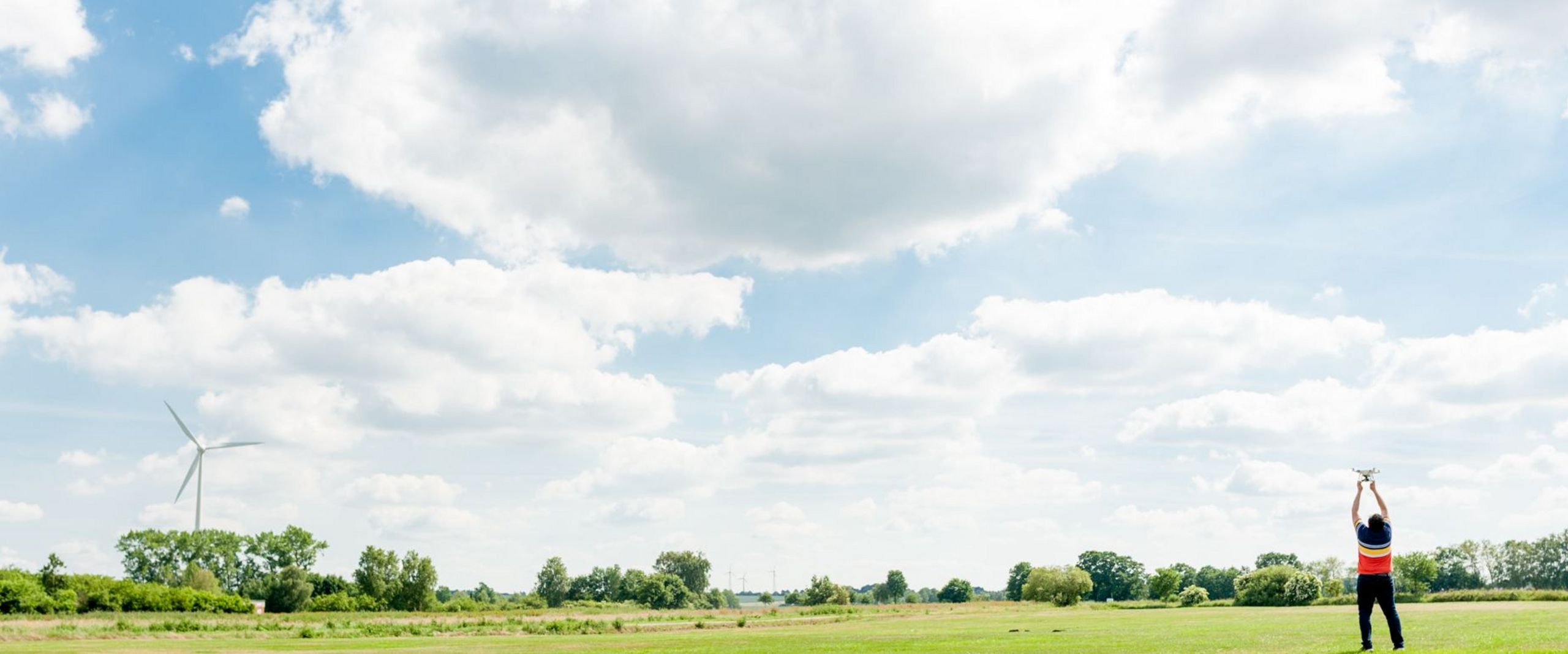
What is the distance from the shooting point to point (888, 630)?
55438 millimetres

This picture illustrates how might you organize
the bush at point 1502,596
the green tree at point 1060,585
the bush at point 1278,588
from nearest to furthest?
1. the bush at point 1502,596
2. the bush at point 1278,588
3. the green tree at point 1060,585

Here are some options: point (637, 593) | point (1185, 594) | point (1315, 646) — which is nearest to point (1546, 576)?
point (1185, 594)

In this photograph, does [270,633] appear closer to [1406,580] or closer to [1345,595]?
[1345,595]

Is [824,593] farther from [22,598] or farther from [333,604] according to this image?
[22,598]

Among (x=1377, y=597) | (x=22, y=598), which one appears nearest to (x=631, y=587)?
(x=22, y=598)

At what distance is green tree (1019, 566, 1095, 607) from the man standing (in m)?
126

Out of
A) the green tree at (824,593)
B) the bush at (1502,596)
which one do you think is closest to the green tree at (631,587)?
the green tree at (824,593)

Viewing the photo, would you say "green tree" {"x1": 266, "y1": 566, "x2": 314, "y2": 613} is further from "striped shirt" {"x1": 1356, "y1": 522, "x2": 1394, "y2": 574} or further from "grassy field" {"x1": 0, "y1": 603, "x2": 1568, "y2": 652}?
"striped shirt" {"x1": 1356, "y1": 522, "x2": 1394, "y2": 574}

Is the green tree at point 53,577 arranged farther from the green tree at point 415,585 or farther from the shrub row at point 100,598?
the green tree at point 415,585

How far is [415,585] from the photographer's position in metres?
138

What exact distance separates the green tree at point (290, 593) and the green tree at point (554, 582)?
186 feet

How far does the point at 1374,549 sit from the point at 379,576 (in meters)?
137

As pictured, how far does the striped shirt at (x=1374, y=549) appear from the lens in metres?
20.7

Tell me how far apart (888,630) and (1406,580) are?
11046cm
